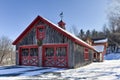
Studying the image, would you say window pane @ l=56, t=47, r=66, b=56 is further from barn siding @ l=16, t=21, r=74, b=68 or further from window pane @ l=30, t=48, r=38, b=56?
window pane @ l=30, t=48, r=38, b=56

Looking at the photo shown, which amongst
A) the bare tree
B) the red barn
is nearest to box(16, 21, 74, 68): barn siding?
the red barn

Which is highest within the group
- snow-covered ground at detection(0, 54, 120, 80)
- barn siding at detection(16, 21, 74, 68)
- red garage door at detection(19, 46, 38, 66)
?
barn siding at detection(16, 21, 74, 68)

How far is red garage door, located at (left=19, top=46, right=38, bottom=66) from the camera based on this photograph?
1895cm

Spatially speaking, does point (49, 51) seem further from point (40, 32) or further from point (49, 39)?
point (40, 32)

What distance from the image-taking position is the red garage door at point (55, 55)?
1708 centimetres


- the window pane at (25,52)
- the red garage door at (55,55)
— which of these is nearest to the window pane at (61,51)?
the red garage door at (55,55)

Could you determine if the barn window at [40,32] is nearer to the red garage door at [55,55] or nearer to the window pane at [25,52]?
the red garage door at [55,55]

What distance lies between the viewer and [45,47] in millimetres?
18297

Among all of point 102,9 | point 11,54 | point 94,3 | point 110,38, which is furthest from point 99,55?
point 110,38

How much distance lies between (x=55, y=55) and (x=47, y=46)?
1.24 meters

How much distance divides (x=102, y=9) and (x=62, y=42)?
912cm

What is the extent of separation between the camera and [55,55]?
1767cm

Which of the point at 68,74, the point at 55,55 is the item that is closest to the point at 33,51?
the point at 55,55

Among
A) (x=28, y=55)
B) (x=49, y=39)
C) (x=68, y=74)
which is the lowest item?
(x=68, y=74)
